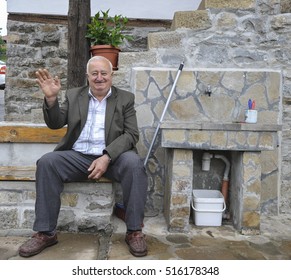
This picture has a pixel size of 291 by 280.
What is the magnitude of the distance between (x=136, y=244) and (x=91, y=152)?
2.24 feet

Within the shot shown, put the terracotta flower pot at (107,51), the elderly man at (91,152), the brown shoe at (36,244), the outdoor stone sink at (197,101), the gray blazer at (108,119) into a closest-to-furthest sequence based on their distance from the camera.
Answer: the brown shoe at (36,244)
the elderly man at (91,152)
the gray blazer at (108,119)
the outdoor stone sink at (197,101)
the terracotta flower pot at (107,51)

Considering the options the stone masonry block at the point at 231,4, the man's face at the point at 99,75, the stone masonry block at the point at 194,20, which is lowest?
the man's face at the point at 99,75

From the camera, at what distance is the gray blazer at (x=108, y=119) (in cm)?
247

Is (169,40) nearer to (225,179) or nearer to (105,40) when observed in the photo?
(105,40)

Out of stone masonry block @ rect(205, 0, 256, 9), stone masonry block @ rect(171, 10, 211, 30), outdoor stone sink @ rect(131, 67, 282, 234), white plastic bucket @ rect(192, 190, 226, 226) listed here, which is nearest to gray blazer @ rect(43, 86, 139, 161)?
outdoor stone sink @ rect(131, 67, 282, 234)

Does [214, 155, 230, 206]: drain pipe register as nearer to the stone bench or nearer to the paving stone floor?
the paving stone floor

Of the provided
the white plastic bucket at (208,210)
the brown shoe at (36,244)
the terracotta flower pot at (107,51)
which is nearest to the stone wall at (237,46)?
the terracotta flower pot at (107,51)

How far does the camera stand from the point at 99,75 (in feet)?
8.18

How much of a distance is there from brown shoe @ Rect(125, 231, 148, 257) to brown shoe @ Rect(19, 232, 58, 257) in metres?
0.49

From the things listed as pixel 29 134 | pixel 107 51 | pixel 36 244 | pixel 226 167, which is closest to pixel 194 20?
pixel 107 51

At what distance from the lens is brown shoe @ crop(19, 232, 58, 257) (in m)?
2.20

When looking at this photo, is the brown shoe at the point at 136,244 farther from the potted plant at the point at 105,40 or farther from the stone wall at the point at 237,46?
the potted plant at the point at 105,40

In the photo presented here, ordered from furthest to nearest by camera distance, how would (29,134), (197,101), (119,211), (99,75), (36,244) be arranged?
(197,101) → (119,211) → (29,134) → (99,75) → (36,244)

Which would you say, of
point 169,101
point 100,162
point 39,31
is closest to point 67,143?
point 100,162
